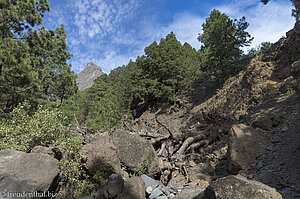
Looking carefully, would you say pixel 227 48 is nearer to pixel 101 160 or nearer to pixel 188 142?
pixel 188 142

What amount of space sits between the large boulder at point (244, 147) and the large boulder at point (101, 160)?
442cm

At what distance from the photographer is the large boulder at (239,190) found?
8.26 ft

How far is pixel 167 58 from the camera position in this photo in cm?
2278

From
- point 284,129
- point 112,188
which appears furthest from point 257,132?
point 112,188

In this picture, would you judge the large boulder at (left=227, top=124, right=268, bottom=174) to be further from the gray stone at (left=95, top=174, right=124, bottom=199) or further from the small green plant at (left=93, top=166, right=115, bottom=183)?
the small green plant at (left=93, top=166, right=115, bottom=183)

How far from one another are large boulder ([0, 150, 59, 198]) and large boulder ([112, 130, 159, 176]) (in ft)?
8.53

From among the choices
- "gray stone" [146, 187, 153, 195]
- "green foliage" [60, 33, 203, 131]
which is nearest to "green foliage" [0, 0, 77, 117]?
"gray stone" [146, 187, 153, 195]

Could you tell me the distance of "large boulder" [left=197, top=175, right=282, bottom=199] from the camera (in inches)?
99.1

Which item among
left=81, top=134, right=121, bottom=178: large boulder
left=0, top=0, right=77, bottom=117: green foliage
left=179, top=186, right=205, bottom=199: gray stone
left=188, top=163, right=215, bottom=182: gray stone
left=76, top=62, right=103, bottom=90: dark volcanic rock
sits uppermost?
left=76, top=62, right=103, bottom=90: dark volcanic rock

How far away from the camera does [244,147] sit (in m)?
5.70

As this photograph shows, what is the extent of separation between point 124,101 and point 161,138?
17.8 m

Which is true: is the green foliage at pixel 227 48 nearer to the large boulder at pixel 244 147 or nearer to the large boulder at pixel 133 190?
Result: the large boulder at pixel 244 147

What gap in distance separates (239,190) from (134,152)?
16.2ft

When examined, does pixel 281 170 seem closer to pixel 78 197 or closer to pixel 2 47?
pixel 78 197
